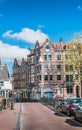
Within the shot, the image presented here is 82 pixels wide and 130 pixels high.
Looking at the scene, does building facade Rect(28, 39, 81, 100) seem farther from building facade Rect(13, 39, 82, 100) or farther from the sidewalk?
the sidewalk

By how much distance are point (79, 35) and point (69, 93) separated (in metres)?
30.9

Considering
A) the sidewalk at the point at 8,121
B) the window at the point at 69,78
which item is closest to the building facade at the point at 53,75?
the window at the point at 69,78

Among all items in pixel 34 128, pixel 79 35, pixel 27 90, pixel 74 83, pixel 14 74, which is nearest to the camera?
pixel 34 128

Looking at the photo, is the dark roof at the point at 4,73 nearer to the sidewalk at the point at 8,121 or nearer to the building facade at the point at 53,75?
the building facade at the point at 53,75

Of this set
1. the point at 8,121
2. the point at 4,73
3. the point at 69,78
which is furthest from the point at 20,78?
the point at 8,121

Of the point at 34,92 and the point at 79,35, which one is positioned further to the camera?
the point at 34,92

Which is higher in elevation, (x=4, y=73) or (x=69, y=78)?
(x=4, y=73)

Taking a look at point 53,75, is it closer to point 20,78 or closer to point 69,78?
point 69,78

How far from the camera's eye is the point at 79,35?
176 feet

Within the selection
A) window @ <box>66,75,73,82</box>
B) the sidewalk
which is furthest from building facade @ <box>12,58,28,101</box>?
the sidewalk

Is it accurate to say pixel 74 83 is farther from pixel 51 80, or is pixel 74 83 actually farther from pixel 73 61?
pixel 73 61

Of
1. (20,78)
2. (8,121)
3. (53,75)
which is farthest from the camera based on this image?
(20,78)

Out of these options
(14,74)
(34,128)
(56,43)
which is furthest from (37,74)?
(34,128)

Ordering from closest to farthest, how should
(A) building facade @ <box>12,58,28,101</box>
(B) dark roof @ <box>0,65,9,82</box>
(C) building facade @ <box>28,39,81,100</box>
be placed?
(B) dark roof @ <box>0,65,9,82</box>, (C) building facade @ <box>28,39,81,100</box>, (A) building facade @ <box>12,58,28,101</box>
